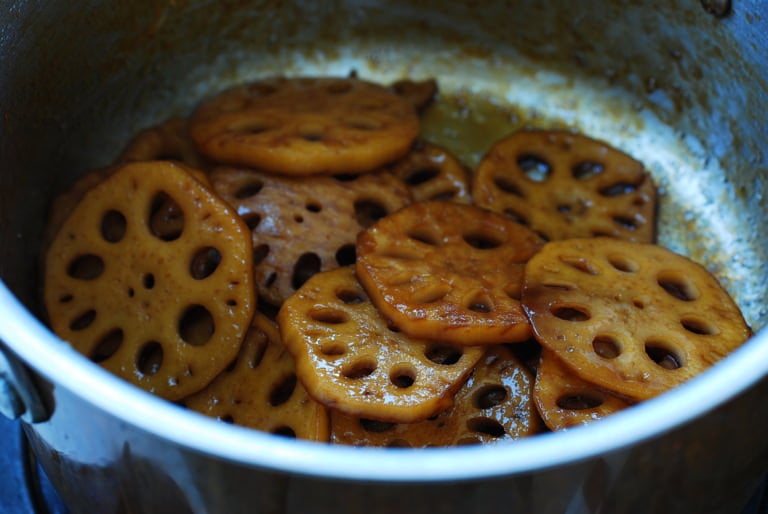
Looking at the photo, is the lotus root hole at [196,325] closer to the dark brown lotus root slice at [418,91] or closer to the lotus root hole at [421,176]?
the lotus root hole at [421,176]

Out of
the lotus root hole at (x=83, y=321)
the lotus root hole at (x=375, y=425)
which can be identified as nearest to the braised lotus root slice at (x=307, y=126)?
the lotus root hole at (x=83, y=321)

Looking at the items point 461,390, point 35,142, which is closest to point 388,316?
point 461,390

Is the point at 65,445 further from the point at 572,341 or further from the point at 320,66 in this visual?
the point at 320,66

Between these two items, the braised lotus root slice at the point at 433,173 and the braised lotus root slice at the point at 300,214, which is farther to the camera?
the braised lotus root slice at the point at 433,173

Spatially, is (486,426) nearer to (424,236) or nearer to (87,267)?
(424,236)

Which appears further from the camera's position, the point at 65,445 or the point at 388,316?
the point at 388,316

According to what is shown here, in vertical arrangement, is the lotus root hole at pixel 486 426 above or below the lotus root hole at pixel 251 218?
below

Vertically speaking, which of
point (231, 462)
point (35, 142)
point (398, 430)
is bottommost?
point (398, 430)
